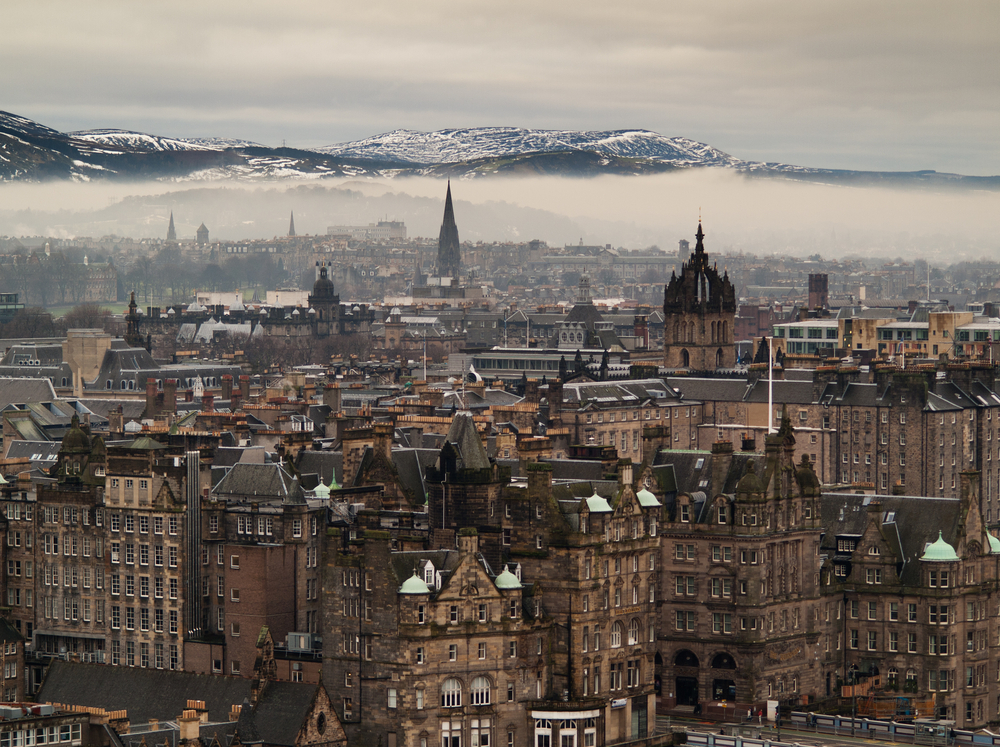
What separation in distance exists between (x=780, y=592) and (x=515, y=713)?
2495cm

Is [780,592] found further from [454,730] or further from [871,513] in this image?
[454,730]

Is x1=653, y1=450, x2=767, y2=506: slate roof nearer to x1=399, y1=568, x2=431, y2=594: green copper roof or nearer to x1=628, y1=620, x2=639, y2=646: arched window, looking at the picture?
x1=628, y1=620, x2=639, y2=646: arched window

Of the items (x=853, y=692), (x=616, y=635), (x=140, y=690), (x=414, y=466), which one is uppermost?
(x=414, y=466)

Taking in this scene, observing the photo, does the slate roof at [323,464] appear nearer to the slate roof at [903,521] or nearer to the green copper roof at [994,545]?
the slate roof at [903,521]

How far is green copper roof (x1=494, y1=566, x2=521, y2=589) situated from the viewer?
135 m

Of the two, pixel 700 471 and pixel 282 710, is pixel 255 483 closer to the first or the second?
pixel 282 710

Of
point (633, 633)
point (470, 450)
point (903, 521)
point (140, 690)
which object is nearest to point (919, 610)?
point (903, 521)

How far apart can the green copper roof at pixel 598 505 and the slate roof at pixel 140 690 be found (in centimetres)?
2275

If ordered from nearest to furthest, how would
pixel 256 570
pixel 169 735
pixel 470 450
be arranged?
pixel 169 735 < pixel 470 450 < pixel 256 570

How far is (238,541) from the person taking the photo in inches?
5974

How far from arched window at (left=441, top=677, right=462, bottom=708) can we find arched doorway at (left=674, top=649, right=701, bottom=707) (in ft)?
79.7

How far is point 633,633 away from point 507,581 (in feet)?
40.8

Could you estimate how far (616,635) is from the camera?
5620 inches

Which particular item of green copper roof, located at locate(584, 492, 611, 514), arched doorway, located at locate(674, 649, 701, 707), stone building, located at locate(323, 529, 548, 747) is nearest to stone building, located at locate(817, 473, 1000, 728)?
arched doorway, located at locate(674, 649, 701, 707)
